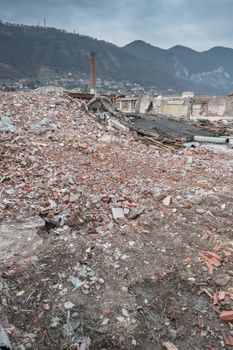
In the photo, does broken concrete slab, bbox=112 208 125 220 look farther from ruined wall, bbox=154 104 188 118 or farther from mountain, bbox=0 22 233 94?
mountain, bbox=0 22 233 94

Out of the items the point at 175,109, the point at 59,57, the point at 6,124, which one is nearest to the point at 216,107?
the point at 175,109

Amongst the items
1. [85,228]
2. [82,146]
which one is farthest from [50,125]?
[85,228]

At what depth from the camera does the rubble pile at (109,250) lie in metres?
3.32

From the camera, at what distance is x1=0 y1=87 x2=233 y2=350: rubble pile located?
332 cm

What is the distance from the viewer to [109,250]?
4391 millimetres

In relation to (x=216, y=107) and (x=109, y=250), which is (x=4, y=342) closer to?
(x=109, y=250)

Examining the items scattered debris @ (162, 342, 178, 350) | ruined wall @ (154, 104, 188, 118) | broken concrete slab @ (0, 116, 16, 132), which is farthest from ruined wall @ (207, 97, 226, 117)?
scattered debris @ (162, 342, 178, 350)

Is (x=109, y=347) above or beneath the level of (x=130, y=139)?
beneath

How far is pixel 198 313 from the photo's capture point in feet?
11.6

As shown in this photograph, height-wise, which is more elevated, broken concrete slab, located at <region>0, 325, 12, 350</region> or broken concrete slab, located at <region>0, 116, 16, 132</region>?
broken concrete slab, located at <region>0, 116, 16, 132</region>

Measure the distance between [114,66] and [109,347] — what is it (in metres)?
149

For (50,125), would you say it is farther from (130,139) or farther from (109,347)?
(109,347)

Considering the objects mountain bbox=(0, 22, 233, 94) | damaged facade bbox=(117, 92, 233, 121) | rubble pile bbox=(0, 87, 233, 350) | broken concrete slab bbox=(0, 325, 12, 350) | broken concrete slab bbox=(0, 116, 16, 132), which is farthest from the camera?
mountain bbox=(0, 22, 233, 94)

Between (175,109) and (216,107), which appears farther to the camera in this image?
(175,109)
